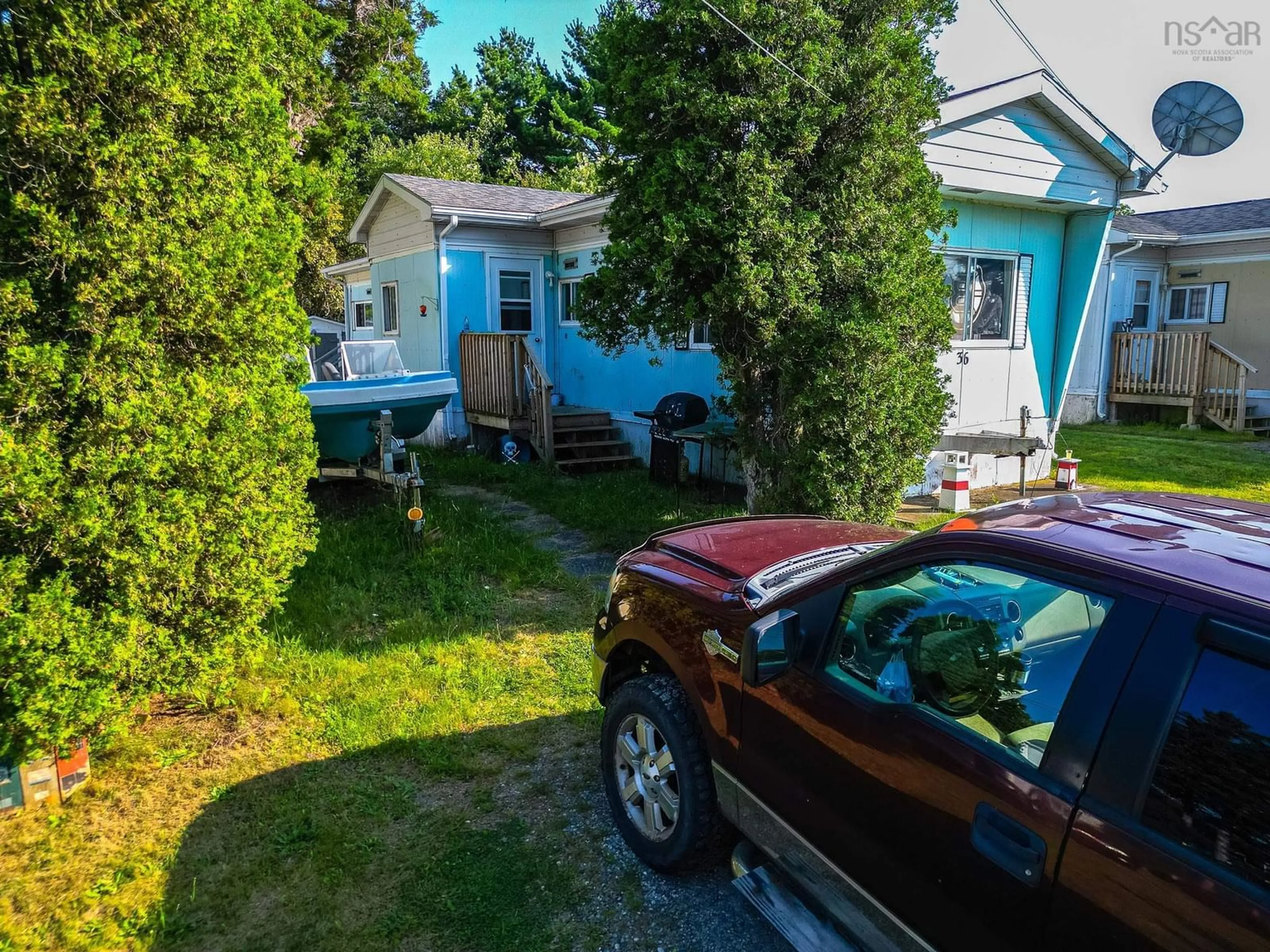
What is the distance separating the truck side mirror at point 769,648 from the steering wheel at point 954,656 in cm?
35

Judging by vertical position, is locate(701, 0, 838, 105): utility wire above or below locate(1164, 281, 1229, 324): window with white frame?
above

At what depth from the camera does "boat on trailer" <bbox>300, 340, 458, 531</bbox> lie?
28.3 feet

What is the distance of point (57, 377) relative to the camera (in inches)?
135

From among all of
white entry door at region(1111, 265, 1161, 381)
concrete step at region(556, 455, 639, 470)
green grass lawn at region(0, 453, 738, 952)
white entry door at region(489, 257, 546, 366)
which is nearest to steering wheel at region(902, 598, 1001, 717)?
green grass lawn at region(0, 453, 738, 952)

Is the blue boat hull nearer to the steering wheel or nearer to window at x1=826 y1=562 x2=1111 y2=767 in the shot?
window at x1=826 y1=562 x2=1111 y2=767

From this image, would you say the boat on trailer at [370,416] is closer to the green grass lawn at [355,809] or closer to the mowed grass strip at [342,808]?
the green grass lawn at [355,809]

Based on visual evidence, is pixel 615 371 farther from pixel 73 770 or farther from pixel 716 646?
pixel 716 646

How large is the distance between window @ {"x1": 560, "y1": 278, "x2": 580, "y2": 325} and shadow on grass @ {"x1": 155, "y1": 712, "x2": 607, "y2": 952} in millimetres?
10513

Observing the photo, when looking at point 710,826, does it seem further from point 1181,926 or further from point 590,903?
point 1181,926

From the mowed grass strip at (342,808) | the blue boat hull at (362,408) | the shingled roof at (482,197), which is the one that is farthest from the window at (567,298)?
the mowed grass strip at (342,808)

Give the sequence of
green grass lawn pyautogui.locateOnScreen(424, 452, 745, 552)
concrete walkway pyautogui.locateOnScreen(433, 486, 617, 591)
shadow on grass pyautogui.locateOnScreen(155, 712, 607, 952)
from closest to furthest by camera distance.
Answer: shadow on grass pyautogui.locateOnScreen(155, 712, 607, 952)
concrete walkway pyautogui.locateOnScreen(433, 486, 617, 591)
green grass lawn pyautogui.locateOnScreen(424, 452, 745, 552)

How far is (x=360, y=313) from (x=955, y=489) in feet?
58.4

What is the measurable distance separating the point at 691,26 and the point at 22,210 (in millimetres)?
4750

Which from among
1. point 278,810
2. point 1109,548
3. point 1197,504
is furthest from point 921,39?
point 278,810
